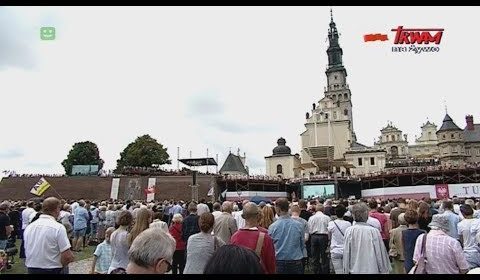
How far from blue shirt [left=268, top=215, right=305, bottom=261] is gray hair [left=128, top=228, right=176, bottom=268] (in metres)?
4.29

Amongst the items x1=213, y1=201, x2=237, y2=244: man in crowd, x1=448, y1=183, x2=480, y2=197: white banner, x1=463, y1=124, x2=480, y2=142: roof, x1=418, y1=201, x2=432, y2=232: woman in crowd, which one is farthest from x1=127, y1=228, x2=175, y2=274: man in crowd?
x1=463, y1=124, x2=480, y2=142: roof

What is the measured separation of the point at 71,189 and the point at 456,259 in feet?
174

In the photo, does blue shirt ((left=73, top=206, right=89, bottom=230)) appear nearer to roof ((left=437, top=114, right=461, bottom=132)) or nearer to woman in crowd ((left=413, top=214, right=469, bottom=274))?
woman in crowd ((left=413, top=214, right=469, bottom=274))

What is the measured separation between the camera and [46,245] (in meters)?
5.58

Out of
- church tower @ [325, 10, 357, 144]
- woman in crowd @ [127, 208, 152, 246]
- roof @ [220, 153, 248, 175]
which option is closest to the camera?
woman in crowd @ [127, 208, 152, 246]

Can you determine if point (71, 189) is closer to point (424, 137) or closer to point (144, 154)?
point (144, 154)

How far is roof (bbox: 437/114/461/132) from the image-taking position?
85938 mm

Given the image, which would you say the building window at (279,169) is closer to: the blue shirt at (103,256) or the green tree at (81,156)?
the green tree at (81,156)

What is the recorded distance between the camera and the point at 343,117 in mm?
79875

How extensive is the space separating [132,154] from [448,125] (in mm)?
63973

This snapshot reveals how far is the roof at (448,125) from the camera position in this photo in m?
85.9

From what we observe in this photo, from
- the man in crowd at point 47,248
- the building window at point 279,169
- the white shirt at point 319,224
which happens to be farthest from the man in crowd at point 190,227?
the building window at point 279,169

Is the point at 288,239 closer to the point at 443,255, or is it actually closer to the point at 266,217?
the point at 266,217
